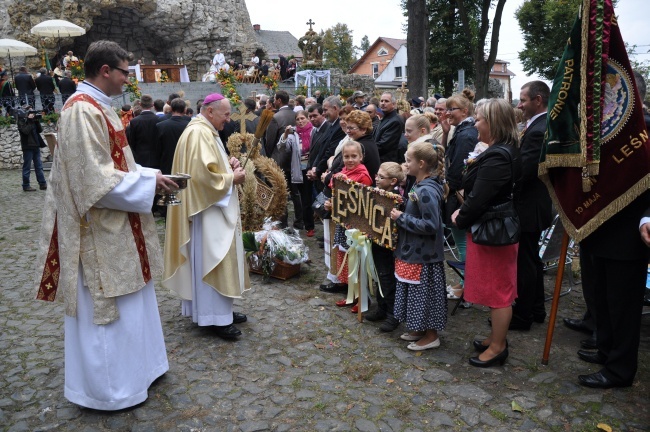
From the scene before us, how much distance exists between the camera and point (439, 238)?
170 inches

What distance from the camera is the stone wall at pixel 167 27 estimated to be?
29.4 m

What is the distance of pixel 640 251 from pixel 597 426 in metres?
1.17

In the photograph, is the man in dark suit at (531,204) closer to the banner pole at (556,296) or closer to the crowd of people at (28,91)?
the banner pole at (556,296)

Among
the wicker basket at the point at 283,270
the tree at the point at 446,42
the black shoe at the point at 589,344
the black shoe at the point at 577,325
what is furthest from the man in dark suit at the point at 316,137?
the tree at the point at 446,42

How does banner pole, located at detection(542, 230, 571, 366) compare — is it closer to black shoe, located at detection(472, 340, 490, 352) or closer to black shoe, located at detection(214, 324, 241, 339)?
black shoe, located at detection(472, 340, 490, 352)

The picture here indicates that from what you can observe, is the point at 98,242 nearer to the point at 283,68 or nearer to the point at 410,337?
the point at 410,337

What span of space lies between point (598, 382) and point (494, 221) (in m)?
1.31

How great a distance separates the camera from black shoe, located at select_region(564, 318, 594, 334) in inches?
182

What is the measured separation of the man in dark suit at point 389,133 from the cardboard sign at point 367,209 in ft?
5.64

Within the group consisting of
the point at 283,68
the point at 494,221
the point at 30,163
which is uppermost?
the point at 283,68

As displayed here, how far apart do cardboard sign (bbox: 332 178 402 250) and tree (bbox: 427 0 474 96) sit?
28934 millimetres

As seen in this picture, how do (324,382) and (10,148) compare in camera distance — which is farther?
(10,148)

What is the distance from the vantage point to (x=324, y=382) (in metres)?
3.91

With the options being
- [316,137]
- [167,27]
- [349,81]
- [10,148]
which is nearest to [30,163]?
[10,148]
